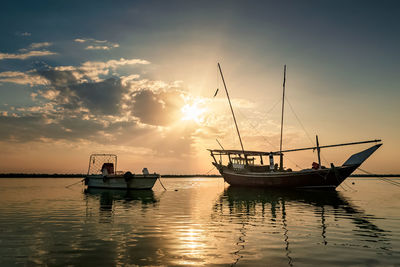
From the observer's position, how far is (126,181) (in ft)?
159

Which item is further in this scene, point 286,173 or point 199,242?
point 286,173

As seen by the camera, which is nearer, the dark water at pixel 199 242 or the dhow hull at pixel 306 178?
the dark water at pixel 199 242

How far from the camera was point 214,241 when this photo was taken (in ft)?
37.7

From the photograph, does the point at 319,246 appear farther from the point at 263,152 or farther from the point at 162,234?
the point at 263,152

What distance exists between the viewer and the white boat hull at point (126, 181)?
158 ft

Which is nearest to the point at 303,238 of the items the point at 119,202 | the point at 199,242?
the point at 199,242

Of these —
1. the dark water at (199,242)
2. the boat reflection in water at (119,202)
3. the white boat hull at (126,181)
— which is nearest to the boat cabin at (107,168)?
the white boat hull at (126,181)

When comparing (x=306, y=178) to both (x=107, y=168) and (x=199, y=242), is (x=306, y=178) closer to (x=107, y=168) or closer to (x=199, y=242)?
(x=107, y=168)

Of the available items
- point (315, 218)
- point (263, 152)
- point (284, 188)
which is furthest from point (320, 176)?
point (315, 218)

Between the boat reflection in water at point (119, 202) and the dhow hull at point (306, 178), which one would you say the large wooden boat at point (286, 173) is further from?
the boat reflection in water at point (119, 202)

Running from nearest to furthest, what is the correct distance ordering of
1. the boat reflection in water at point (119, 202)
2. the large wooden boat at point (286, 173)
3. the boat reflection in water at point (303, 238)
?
the boat reflection in water at point (303, 238) < the boat reflection in water at point (119, 202) < the large wooden boat at point (286, 173)

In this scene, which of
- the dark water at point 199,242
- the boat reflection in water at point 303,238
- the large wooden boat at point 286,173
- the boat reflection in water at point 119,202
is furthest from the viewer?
the large wooden boat at point 286,173

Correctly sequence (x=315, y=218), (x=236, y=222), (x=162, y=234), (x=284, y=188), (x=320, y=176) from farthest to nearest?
1. (x=284, y=188)
2. (x=320, y=176)
3. (x=315, y=218)
4. (x=236, y=222)
5. (x=162, y=234)

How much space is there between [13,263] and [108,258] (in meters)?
2.78
